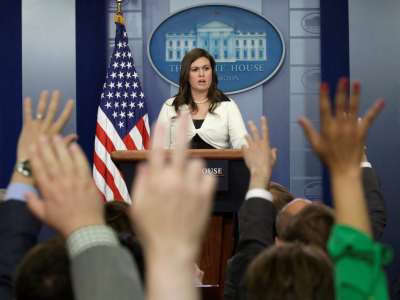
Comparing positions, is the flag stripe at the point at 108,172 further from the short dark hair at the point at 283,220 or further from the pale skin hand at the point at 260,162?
the pale skin hand at the point at 260,162

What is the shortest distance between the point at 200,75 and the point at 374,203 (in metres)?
2.09

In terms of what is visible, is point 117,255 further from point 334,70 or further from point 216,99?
point 334,70

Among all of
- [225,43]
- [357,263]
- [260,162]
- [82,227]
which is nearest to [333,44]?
[225,43]

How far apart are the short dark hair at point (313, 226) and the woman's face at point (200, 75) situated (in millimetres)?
2409

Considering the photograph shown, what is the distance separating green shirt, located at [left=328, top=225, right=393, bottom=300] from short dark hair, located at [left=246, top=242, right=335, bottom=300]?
0.03m

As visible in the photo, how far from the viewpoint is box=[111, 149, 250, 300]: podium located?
235cm

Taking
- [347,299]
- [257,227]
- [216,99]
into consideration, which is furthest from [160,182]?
[216,99]

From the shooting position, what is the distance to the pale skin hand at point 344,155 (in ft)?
2.41

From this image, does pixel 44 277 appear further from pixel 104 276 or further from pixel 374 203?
pixel 374 203

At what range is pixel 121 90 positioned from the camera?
4176 mm

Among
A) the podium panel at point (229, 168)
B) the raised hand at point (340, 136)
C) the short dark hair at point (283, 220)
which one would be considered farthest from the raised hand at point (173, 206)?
the podium panel at point (229, 168)

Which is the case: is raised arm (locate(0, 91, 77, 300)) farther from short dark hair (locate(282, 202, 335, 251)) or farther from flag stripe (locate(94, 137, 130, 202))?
flag stripe (locate(94, 137, 130, 202))

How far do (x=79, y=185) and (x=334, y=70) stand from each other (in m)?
3.80

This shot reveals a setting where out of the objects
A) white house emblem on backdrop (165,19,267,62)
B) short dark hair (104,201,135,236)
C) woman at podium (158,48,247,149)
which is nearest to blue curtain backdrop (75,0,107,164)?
white house emblem on backdrop (165,19,267,62)
